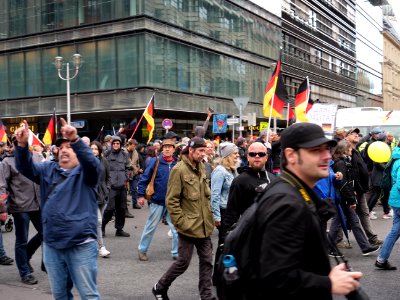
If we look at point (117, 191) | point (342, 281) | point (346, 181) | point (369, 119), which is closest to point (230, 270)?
point (342, 281)

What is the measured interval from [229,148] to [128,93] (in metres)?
24.1

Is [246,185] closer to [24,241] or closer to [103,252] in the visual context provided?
[24,241]

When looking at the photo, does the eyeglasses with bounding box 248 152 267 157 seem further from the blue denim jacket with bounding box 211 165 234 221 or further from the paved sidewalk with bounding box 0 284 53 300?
the paved sidewalk with bounding box 0 284 53 300

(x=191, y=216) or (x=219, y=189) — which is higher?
(x=219, y=189)

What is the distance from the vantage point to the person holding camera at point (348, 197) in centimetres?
827

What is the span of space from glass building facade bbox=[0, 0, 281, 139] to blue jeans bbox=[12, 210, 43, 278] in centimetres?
2296

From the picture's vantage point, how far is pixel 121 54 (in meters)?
31.2

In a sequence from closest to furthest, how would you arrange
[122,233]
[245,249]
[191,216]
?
[245,249] → [191,216] → [122,233]

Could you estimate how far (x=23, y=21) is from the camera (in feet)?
115

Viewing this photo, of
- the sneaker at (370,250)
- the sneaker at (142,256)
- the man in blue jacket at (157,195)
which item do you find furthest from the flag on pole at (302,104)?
the sneaker at (142,256)

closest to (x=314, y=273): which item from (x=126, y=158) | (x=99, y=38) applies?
(x=126, y=158)

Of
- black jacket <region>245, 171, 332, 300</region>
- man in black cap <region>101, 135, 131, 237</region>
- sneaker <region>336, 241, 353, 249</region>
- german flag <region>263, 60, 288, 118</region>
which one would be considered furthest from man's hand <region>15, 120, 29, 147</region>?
german flag <region>263, 60, 288, 118</region>

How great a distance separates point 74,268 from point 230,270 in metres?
2.22

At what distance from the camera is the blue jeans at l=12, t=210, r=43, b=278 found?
705 centimetres
